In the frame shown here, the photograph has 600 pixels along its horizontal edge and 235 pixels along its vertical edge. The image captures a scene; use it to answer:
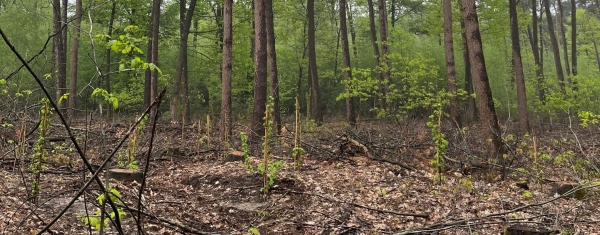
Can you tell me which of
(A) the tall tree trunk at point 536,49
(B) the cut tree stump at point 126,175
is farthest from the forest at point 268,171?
(A) the tall tree trunk at point 536,49

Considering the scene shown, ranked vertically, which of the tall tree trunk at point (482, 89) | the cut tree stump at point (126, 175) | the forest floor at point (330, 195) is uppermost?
the tall tree trunk at point (482, 89)

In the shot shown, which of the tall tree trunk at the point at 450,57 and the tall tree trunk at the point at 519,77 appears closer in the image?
the tall tree trunk at the point at 450,57

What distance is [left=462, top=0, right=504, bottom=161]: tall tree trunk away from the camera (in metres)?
8.26

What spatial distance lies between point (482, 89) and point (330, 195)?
4.03 meters

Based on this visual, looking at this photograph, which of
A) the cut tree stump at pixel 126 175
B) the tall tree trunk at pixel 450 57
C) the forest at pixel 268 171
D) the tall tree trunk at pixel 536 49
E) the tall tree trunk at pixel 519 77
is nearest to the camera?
the forest at pixel 268 171

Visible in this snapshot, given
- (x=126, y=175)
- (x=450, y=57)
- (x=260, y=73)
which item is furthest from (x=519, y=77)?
(x=126, y=175)

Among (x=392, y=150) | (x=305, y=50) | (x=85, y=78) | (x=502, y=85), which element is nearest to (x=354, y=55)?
(x=305, y=50)

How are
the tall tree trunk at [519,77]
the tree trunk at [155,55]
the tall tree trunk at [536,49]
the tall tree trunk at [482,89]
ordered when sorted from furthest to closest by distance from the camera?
the tall tree trunk at [536,49], the tall tree trunk at [519,77], the tree trunk at [155,55], the tall tree trunk at [482,89]

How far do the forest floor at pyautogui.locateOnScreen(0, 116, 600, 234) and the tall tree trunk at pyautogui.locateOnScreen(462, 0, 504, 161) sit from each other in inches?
15.2

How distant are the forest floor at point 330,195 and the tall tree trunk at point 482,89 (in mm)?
387

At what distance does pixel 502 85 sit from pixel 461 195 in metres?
24.6

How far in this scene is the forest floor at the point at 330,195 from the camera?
489 cm

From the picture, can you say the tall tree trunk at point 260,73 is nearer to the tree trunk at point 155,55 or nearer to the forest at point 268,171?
the forest at point 268,171

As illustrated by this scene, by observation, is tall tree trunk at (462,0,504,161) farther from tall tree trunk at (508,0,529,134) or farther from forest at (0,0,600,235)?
tall tree trunk at (508,0,529,134)
